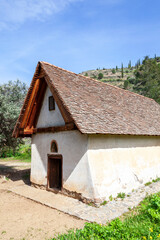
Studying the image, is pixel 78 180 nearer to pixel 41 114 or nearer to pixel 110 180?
pixel 110 180

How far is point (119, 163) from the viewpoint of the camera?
31.2 ft

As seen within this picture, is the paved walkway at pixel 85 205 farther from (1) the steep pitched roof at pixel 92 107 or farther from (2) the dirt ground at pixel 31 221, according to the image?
(1) the steep pitched roof at pixel 92 107

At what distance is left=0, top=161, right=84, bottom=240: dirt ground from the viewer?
6.00 metres

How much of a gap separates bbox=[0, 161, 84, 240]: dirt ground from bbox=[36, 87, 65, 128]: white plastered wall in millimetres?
4076

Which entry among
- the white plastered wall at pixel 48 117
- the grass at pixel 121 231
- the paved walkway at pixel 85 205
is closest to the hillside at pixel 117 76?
the white plastered wall at pixel 48 117

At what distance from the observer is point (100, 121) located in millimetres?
9008

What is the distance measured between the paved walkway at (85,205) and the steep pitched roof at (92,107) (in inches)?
119

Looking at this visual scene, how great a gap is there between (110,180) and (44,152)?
4107mm

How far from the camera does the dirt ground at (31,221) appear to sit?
5998 mm

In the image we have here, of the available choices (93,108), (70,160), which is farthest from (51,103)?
(70,160)

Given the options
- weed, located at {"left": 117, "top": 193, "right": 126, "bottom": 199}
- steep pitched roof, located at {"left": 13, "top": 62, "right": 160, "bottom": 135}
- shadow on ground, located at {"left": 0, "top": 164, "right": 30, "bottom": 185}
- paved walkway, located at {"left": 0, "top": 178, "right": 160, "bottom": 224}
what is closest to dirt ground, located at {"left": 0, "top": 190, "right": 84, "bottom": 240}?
paved walkway, located at {"left": 0, "top": 178, "right": 160, "bottom": 224}

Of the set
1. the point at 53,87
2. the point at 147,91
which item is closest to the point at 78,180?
the point at 53,87

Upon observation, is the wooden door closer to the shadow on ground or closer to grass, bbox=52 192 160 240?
the shadow on ground

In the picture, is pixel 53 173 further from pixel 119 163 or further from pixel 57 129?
pixel 119 163
